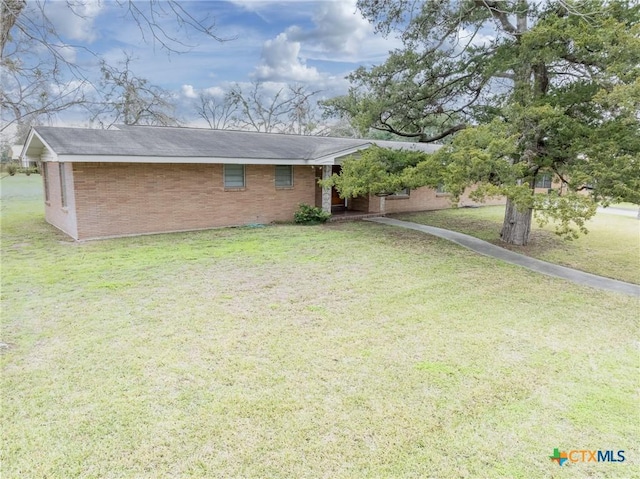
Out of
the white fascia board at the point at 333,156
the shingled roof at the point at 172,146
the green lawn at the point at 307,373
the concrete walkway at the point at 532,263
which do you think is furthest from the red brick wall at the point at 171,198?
the concrete walkway at the point at 532,263

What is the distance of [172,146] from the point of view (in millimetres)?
12852

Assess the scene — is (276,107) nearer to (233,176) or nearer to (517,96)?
(233,176)

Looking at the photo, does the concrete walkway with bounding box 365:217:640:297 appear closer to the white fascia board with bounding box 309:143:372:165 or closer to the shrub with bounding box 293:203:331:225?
the shrub with bounding box 293:203:331:225

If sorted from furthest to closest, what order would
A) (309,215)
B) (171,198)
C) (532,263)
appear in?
(309,215) < (171,198) < (532,263)

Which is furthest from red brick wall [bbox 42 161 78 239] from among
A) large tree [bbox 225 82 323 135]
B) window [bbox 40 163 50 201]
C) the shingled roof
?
large tree [bbox 225 82 323 135]

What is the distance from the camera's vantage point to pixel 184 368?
4555 millimetres

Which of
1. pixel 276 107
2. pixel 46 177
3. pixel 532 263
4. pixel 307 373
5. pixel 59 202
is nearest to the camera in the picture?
pixel 307 373

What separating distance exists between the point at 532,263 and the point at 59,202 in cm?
1473

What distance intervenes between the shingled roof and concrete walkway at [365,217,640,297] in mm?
4674

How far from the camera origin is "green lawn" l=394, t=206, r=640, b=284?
406 inches

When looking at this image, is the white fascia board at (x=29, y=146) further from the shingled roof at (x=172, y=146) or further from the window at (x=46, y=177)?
the window at (x=46, y=177)

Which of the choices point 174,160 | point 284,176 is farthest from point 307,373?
point 284,176

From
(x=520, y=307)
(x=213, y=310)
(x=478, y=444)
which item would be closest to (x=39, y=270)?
(x=213, y=310)

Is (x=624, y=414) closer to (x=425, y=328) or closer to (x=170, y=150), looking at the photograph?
(x=425, y=328)
